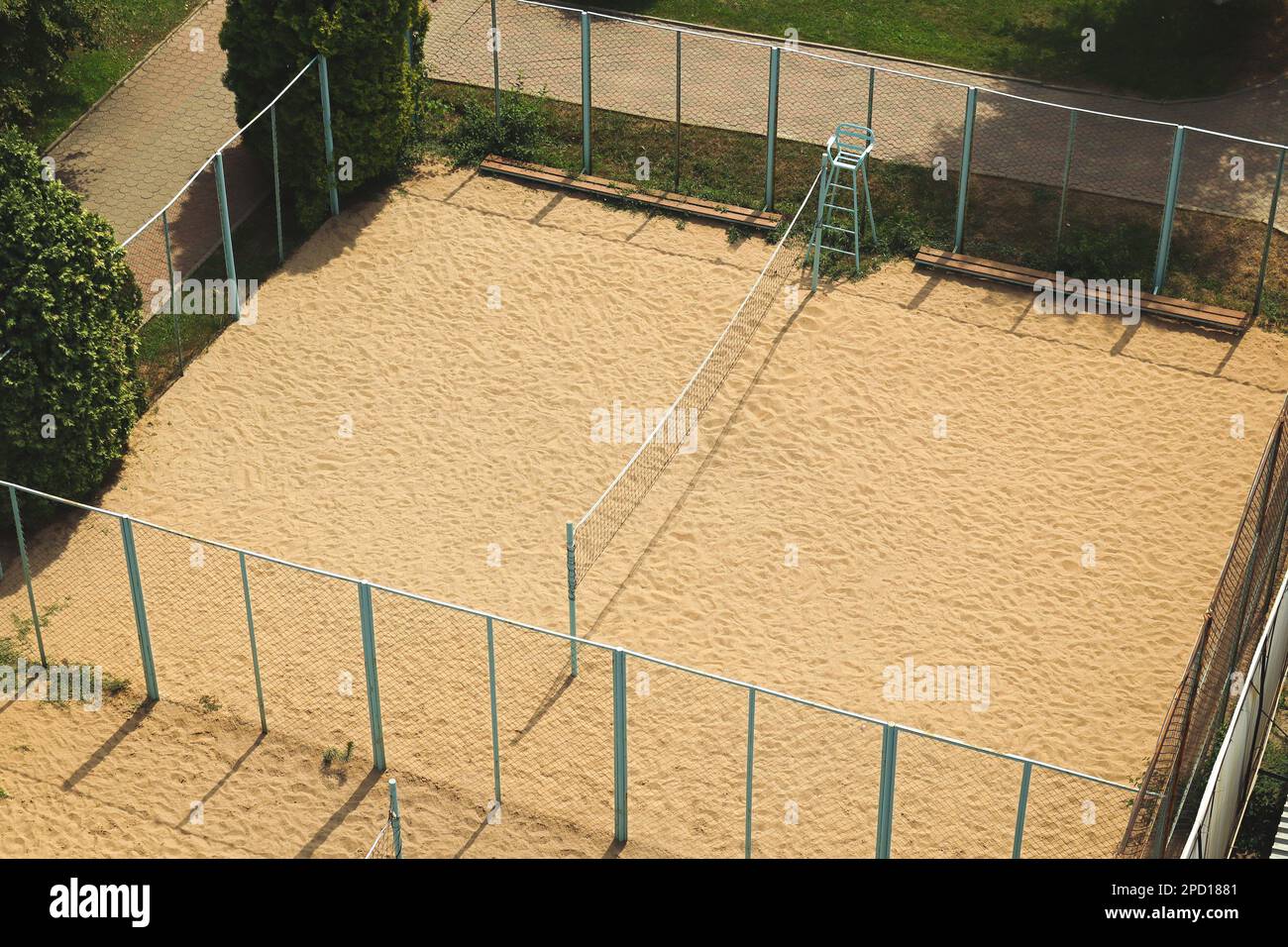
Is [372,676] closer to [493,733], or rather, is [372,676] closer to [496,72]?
[493,733]

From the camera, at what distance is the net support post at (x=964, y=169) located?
27.3 m

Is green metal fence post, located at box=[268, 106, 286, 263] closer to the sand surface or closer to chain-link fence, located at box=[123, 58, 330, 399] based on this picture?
chain-link fence, located at box=[123, 58, 330, 399]

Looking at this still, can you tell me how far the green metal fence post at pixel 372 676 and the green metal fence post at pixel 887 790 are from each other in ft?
16.4

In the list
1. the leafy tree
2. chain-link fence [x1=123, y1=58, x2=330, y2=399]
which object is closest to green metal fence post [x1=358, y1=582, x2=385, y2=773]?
chain-link fence [x1=123, y1=58, x2=330, y2=399]

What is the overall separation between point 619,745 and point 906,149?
12.2 m

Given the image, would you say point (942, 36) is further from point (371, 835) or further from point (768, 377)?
point (371, 835)

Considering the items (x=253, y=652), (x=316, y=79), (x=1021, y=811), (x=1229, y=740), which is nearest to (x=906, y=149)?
(x=316, y=79)

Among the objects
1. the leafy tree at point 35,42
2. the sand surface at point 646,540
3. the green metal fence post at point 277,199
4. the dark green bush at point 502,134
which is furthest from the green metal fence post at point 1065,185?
the leafy tree at point 35,42

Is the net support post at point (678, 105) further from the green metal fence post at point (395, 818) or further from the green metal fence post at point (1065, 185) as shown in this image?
the green metal fence post at point (395, 818)

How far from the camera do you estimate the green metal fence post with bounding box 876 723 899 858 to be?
18203 millimetres

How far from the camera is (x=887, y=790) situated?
61.0 ft

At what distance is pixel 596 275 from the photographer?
27500 millimetres

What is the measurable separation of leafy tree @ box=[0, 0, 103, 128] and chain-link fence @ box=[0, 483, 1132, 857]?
6.56 meters

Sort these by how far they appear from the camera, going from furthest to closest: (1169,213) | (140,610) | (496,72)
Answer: (496,72) < (1169,213) < (140,610)
